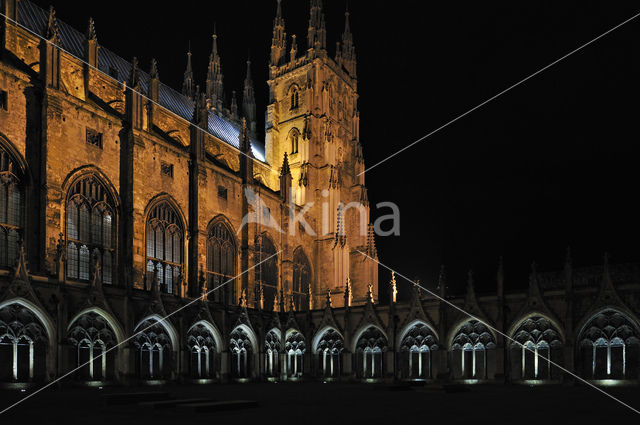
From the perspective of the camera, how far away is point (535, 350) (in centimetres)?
2836

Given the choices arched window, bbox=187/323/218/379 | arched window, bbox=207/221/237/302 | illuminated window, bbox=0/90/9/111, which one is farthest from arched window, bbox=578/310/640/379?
illuminated window, bbox=0/90/9/111

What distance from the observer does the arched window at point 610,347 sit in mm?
26062

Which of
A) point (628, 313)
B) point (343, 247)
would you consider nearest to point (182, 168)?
point (343, 247)

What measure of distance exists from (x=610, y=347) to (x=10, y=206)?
28.3 meters

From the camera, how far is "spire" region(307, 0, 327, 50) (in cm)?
5680

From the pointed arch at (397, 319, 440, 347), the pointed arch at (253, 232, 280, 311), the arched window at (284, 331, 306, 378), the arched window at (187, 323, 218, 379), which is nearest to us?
the arched window at (187, 323, 218, 379)

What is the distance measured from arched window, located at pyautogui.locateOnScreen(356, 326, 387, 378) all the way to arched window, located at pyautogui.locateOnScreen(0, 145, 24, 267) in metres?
18.5

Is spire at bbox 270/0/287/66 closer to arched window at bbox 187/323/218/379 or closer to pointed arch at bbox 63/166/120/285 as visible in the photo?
pointed arch at bbox 63/166/120/285

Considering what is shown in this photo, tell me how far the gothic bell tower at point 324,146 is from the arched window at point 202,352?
19.4m

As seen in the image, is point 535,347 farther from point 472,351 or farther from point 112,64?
Answer: point 112,64

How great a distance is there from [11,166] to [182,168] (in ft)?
37.4

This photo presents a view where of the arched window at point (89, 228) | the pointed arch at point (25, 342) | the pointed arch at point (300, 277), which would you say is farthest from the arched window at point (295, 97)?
the pointed arch at point (25, 342)

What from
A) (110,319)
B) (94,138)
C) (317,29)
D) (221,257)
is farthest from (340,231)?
(110,319)

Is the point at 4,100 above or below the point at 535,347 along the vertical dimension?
above
